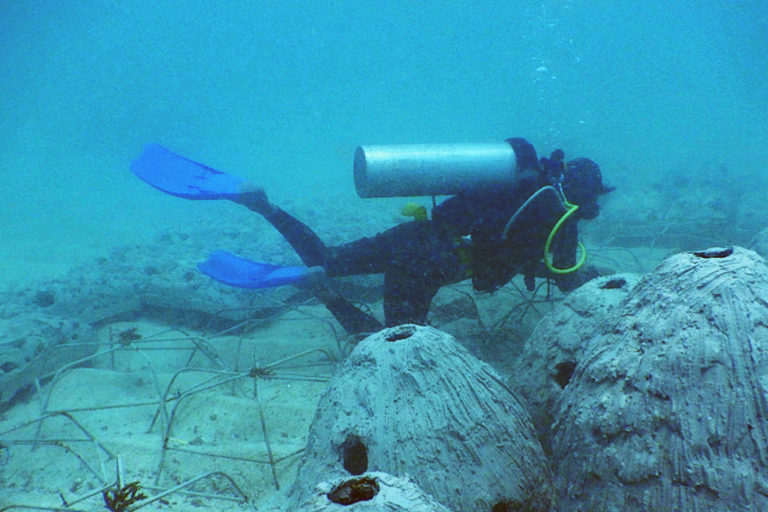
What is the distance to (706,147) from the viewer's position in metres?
27.3

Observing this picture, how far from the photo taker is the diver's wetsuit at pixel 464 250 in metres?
4.32

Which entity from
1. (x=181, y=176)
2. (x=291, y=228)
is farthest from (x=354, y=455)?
(x=181, y=176)

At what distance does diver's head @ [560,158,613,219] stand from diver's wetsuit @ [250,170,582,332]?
21 centimetres

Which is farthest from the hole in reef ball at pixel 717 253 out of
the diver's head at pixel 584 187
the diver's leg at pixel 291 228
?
the diver's leg at pixel 291 228

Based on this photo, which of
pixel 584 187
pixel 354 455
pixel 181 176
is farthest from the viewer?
pixel 181 176

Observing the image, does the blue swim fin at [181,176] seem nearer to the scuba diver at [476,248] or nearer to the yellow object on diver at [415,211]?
the scuba diver at [476,248]

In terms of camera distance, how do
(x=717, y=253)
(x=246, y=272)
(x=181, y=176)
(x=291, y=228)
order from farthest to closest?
(x=181, y=176), (x=291, y=228), (x=246, y=272), (x=717, y=253)

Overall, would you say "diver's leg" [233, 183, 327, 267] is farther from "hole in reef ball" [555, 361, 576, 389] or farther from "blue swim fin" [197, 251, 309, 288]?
"hole in reef ball" [555, 361, 576, 389]

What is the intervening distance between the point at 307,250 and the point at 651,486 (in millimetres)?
5097

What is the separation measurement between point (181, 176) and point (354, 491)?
619 cm

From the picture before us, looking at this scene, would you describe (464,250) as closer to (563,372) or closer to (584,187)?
(584,187)

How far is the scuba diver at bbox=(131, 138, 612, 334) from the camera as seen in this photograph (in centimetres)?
430

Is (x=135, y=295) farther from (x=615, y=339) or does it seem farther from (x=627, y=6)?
(x=627, y=6)

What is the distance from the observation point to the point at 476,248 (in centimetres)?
475
